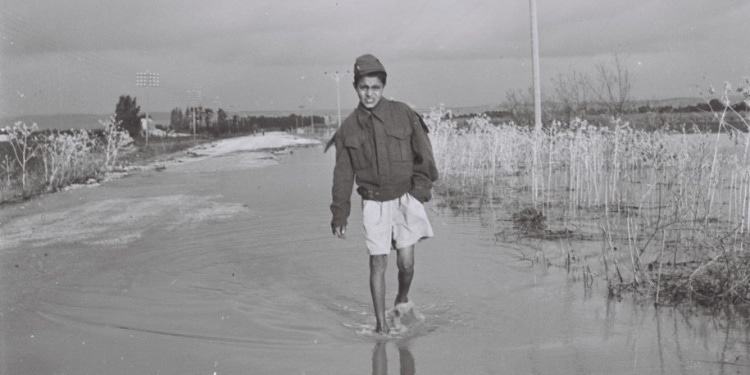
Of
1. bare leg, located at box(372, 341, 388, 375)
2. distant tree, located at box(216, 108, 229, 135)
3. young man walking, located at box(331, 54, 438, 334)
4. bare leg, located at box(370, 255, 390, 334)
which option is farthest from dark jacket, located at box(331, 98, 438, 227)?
distant tree, located at box(216, 108, 229, 135)

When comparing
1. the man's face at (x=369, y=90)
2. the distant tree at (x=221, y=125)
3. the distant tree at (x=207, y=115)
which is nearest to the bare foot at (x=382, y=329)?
the man's face at (x=369, y=90)

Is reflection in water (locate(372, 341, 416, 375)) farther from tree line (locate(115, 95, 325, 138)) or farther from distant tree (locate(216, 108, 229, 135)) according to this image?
distant tree (locate(216, 108, 229, 135))

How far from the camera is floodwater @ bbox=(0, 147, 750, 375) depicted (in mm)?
4402

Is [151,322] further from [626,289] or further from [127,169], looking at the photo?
[127,169]

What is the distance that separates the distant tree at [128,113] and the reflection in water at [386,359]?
9069 centimetres

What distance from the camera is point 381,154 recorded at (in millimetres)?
4996

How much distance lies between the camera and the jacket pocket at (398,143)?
197 inches

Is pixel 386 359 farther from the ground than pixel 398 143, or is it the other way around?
pixel 398 143

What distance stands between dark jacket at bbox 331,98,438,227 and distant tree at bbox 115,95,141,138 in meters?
90.2

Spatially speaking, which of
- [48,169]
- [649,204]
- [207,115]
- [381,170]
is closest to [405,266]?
[381,170]

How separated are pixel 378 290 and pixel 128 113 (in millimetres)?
93020

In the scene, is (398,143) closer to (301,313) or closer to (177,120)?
(301,313)

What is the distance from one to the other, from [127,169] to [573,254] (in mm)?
22417

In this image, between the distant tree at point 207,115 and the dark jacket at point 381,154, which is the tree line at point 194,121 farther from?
the dark jacket at point 381,154
